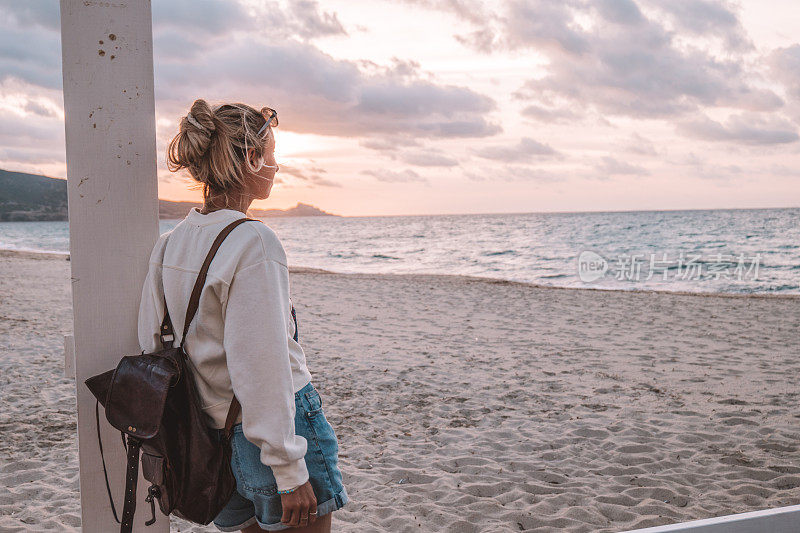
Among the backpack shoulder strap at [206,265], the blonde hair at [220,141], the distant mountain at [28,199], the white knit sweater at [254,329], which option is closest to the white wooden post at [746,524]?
the white knit sweater at [254,329]

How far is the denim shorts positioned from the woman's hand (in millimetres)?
52

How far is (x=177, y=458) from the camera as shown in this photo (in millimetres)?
1483

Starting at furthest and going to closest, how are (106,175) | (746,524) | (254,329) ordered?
1. (746,524)
2. (106,175)
3. (254,329)

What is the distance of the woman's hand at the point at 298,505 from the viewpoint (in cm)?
141

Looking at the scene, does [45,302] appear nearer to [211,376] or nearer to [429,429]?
[429,429]

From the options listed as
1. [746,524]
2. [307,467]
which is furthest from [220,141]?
[746,524]

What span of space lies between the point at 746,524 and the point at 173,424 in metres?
1.82

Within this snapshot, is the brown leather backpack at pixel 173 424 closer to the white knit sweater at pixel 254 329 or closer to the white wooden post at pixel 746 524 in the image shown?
the white knit sweater at pixel 254 329

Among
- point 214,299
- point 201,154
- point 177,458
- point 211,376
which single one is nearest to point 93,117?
point 201,154

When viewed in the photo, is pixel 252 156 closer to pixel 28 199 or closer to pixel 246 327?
pixel 246 327

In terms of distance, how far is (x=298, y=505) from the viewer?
1.41 m

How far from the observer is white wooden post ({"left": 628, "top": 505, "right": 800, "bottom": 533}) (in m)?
1.83

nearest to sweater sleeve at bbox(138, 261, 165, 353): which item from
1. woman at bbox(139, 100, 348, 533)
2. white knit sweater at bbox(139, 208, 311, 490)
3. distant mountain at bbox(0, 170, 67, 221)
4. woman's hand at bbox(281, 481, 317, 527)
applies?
woman at bbox(139, 100, 348, 533)

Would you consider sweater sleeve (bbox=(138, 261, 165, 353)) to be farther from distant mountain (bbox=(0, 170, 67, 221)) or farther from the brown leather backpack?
distant mountain (bbox=(0, 170, 67, 221))
